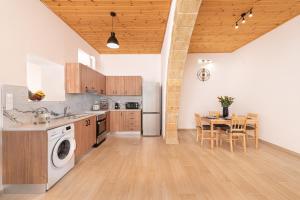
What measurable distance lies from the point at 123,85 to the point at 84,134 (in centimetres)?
283

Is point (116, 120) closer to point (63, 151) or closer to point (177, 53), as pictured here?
point (63, 151)

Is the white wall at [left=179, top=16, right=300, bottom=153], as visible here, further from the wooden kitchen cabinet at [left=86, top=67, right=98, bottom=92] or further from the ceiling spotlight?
the wooden kitchen cabinet at [left=86, top=67, right=98, bottom=92]

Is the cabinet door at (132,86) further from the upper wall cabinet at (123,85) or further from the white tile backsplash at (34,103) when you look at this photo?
the white tile backsplash at (34,103)

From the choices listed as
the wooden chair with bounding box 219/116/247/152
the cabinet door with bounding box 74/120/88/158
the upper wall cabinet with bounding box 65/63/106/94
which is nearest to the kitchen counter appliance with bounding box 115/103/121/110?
the upper wall cabinet with bounding box 65/63/106/94

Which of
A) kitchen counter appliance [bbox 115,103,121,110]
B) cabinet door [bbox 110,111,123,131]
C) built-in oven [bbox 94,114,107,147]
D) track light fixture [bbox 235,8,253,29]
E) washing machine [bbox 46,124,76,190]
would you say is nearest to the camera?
washing machine [bbox 46,124,76,190]

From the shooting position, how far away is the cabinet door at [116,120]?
5719 millimetres

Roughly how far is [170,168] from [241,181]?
112cm

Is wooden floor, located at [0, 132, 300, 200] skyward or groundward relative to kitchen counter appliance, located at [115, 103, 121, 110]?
groundward

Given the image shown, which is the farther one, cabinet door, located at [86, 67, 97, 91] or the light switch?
cabinet door, located at [86, 67, 97, 91]

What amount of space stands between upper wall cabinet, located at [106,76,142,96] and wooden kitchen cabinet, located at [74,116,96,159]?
2.06m

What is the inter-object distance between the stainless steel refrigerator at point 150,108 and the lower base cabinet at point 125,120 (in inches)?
12.1

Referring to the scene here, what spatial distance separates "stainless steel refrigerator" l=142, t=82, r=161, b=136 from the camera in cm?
556

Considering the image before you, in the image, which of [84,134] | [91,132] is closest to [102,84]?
[91,132]

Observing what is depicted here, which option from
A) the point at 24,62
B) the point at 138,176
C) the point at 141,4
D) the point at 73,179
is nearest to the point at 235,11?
the point at 141,4
